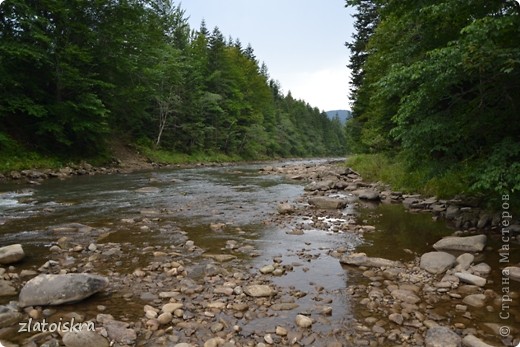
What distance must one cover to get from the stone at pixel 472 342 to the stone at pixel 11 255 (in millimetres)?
6898

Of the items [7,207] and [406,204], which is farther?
[406,204]

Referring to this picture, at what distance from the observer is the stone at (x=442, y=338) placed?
3637 millimetres

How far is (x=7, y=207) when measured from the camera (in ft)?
36.2

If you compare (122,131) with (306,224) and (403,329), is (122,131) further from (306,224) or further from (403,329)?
(403,329)

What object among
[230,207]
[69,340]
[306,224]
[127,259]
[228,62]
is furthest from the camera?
[228,62]

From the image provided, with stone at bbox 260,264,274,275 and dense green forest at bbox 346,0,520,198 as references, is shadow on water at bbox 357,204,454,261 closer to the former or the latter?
dense green forest at bbox 346,0,520,198

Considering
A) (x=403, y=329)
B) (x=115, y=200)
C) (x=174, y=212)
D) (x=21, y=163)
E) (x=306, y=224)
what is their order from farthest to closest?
(x=21, y=163), (x=115, y=200), (x=174, y=212), (x=306, y=224), (x=403, y=329)

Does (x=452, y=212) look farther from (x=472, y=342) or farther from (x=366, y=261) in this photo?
(x=472, y=342)

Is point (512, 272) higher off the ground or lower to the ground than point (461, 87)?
lower

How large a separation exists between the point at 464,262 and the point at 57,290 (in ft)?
20.8

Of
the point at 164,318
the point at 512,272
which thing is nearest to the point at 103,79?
the point at 164,318

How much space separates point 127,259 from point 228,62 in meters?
46.6

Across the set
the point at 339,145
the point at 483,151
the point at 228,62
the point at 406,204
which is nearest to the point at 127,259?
the point at 483,151

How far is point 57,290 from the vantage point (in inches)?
178
